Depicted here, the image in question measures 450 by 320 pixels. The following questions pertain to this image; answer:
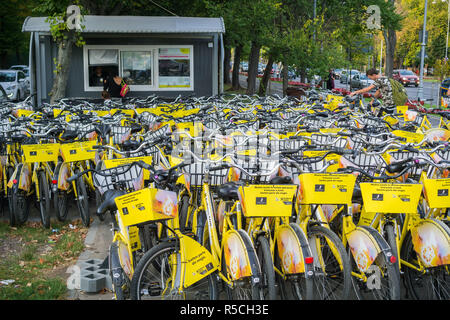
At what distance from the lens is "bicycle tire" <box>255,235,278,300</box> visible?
387 cm

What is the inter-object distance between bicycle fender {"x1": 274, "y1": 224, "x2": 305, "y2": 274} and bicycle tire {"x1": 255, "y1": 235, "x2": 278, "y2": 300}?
16 centimetres

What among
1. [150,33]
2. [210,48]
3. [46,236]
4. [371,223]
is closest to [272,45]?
[210,48]

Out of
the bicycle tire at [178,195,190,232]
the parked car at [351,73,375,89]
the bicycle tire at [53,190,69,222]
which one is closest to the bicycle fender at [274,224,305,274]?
the bicycle tire at [178,195,190,232]

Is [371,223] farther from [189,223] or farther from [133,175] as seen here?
[133,175]

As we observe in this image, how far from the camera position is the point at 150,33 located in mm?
17266

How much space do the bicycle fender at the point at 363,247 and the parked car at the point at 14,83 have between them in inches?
981

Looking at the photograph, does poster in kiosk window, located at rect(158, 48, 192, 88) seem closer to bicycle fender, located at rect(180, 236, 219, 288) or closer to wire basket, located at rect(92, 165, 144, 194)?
wire basket, located at rect(92, 165, 144, 194)

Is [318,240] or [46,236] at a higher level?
[318,240]

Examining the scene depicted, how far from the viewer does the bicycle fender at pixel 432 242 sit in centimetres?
402

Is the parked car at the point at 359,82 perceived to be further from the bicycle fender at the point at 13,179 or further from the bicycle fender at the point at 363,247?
the bicycle fender at the point at 363,247

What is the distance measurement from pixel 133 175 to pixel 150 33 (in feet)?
41.9

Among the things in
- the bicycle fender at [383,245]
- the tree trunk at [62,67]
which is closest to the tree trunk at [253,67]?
the tree trunk at [62,67]

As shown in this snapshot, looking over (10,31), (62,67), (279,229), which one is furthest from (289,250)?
(10,31)

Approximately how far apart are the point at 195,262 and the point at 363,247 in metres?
1.19
